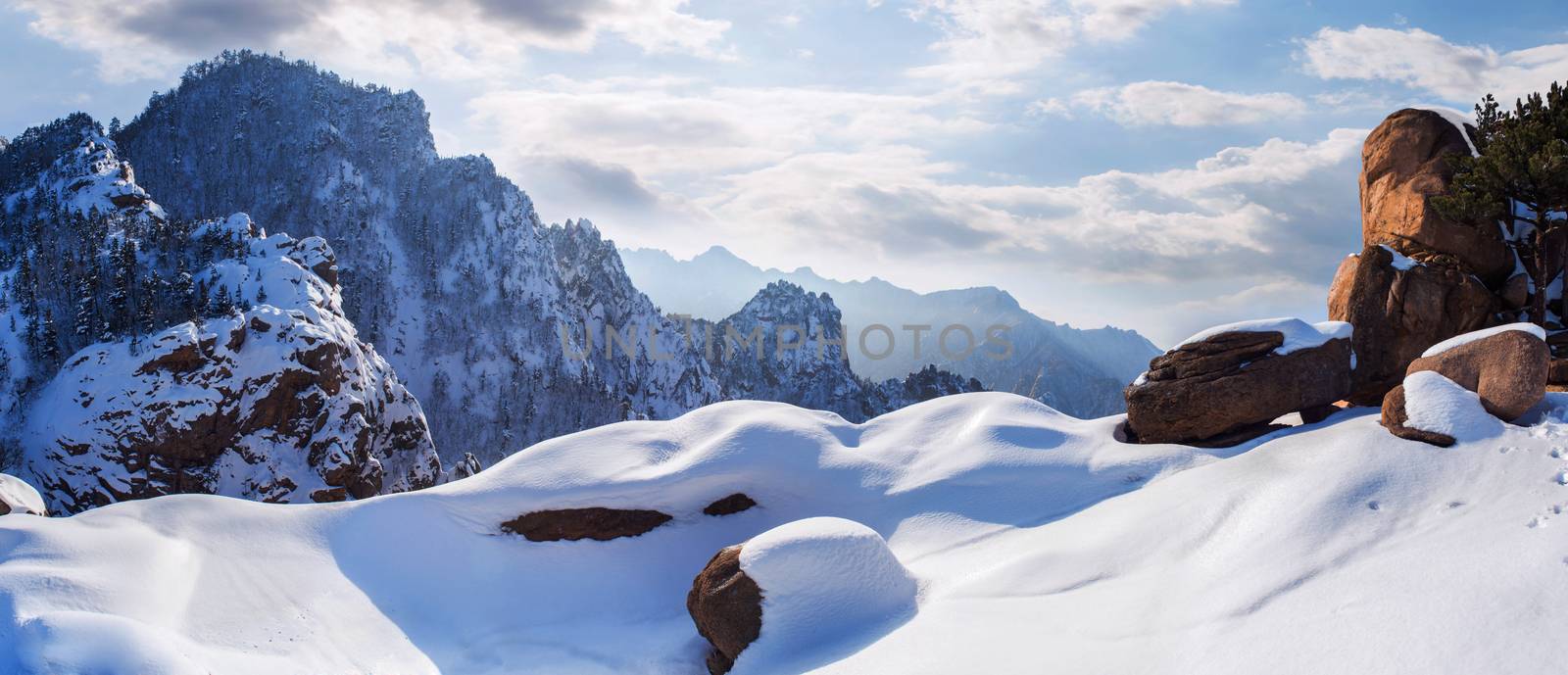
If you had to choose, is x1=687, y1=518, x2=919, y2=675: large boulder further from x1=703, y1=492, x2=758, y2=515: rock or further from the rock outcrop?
the rock outcrop

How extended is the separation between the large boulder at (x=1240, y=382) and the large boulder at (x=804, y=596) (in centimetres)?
772

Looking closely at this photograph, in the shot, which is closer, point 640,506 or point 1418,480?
point 1418,480

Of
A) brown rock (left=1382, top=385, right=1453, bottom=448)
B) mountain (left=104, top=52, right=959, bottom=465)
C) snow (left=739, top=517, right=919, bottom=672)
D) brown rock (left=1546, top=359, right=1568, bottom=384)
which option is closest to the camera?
brown rock (left=1382, top=385, right=1453, bottom=448)

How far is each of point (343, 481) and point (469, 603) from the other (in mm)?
46971

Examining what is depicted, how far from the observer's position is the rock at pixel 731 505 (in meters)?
17.8

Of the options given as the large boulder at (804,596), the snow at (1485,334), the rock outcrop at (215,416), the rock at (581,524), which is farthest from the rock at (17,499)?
the rock outcrop at (215,416)

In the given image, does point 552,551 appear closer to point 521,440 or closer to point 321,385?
point 321,385

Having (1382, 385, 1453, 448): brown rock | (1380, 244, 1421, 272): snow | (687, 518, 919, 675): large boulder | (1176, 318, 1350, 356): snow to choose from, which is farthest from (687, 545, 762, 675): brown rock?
(1380, 244, 1421, 272): snow

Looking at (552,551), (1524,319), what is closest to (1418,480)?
(1524,319)

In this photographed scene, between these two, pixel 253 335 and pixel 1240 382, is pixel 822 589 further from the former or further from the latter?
pixel 253 335

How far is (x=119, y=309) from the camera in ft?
211

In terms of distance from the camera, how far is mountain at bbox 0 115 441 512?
159 ft

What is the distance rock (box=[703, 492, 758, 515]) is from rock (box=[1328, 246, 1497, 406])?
1380 cm

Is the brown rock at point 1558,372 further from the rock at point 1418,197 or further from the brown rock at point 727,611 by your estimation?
the brown rock at point 727,611
